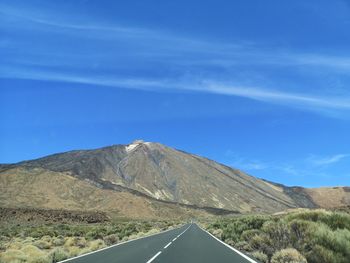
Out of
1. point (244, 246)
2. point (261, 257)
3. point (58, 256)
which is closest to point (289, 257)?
point (261, 257)

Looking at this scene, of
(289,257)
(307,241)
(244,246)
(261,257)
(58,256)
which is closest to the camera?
(289,257)

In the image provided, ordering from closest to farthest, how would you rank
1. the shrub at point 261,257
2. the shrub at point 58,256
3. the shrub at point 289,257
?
the shrub at point 289,257
the shrub at point 261,257
the shrub at point 58,256

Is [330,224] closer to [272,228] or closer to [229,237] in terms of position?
[272,228]

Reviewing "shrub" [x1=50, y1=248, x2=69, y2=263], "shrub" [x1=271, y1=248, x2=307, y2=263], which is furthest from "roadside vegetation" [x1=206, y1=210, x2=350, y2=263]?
"shrub" [x1=50, y1=248, x2=69, y2=263]

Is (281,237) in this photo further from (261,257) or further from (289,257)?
(289,257)

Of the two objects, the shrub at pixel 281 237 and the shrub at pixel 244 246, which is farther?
the shrub at pixel 244 246

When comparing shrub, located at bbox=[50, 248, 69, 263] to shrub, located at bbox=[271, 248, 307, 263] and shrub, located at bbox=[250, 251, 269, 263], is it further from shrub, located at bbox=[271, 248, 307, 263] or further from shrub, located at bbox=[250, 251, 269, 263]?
shrub, located at bbox=[271, 248, 307, 263]

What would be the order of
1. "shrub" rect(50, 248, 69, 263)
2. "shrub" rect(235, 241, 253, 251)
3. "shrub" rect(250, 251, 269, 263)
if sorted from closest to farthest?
"shrub" rect(250, 251, 269, 263)
"shrub" rect(50, 248, 69, 263)
"shrub" rect(235, 241, 253, 251)

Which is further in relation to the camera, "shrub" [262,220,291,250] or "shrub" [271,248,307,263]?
"shrub" [262,220,291,250]

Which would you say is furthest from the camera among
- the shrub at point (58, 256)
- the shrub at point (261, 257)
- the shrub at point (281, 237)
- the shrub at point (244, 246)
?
the shrub at point (244, 246)

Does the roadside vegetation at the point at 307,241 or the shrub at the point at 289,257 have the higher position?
the roadside vegetation at the point at 307,241

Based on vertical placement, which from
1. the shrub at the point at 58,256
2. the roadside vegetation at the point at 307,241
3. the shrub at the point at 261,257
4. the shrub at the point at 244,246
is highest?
the roadside vegetation at the point at 307,241

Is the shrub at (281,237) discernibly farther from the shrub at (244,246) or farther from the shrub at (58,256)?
the shrub at (58,256)

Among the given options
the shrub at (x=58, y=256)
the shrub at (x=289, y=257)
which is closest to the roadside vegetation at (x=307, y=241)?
the shrub at (x=289, y=257)
